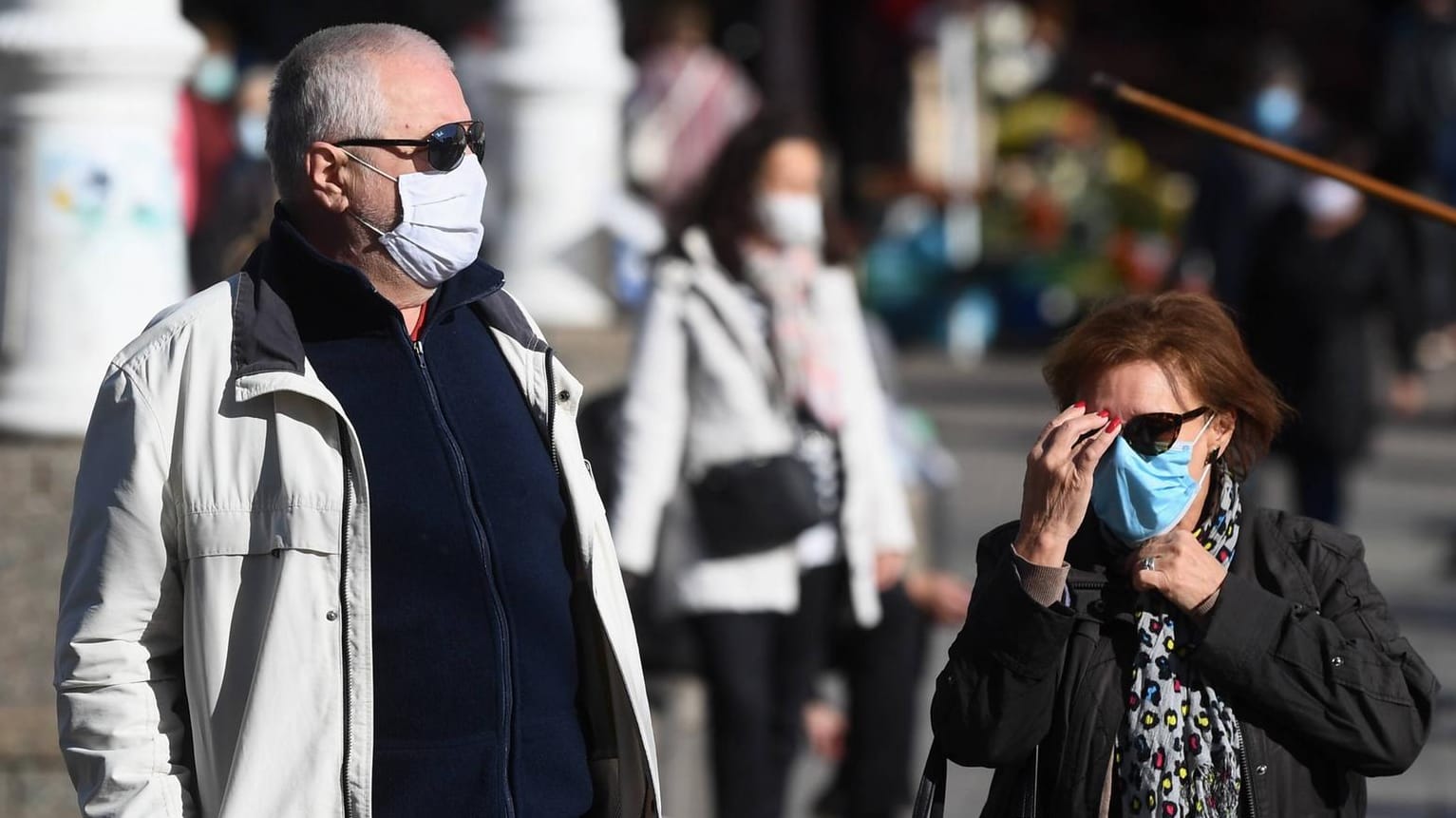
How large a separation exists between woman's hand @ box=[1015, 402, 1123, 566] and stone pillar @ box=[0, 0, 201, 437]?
3.20m

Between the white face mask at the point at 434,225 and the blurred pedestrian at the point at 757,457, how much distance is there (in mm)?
2249

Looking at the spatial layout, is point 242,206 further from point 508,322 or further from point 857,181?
point 857,181

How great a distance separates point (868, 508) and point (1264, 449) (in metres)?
2.38

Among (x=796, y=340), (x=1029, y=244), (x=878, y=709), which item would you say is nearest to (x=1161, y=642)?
(x=796, y=340)

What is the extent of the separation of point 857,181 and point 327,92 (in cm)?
1441

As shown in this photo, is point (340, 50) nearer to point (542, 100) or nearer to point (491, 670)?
point (491, 670)

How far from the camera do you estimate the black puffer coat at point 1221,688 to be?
290 cm

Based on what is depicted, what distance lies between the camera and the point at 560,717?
10.2 ft

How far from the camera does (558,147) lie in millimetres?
8859

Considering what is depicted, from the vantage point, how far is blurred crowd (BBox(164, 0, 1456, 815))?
5.41 meters

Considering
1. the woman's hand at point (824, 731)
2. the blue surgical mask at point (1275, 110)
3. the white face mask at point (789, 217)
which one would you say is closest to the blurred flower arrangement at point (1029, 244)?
A: the blue surgical mask at point (1275, 110)

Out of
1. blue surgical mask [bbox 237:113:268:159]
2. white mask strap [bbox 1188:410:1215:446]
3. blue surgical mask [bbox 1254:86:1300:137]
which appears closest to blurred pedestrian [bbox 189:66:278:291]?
blue surgical mask [bbox 237:113:268:159]

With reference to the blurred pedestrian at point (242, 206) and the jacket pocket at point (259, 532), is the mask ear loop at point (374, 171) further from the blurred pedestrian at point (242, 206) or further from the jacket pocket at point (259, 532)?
the blurred pedestrian at point (242, 206)

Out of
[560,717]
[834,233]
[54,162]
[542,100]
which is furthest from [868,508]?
[542,100]
